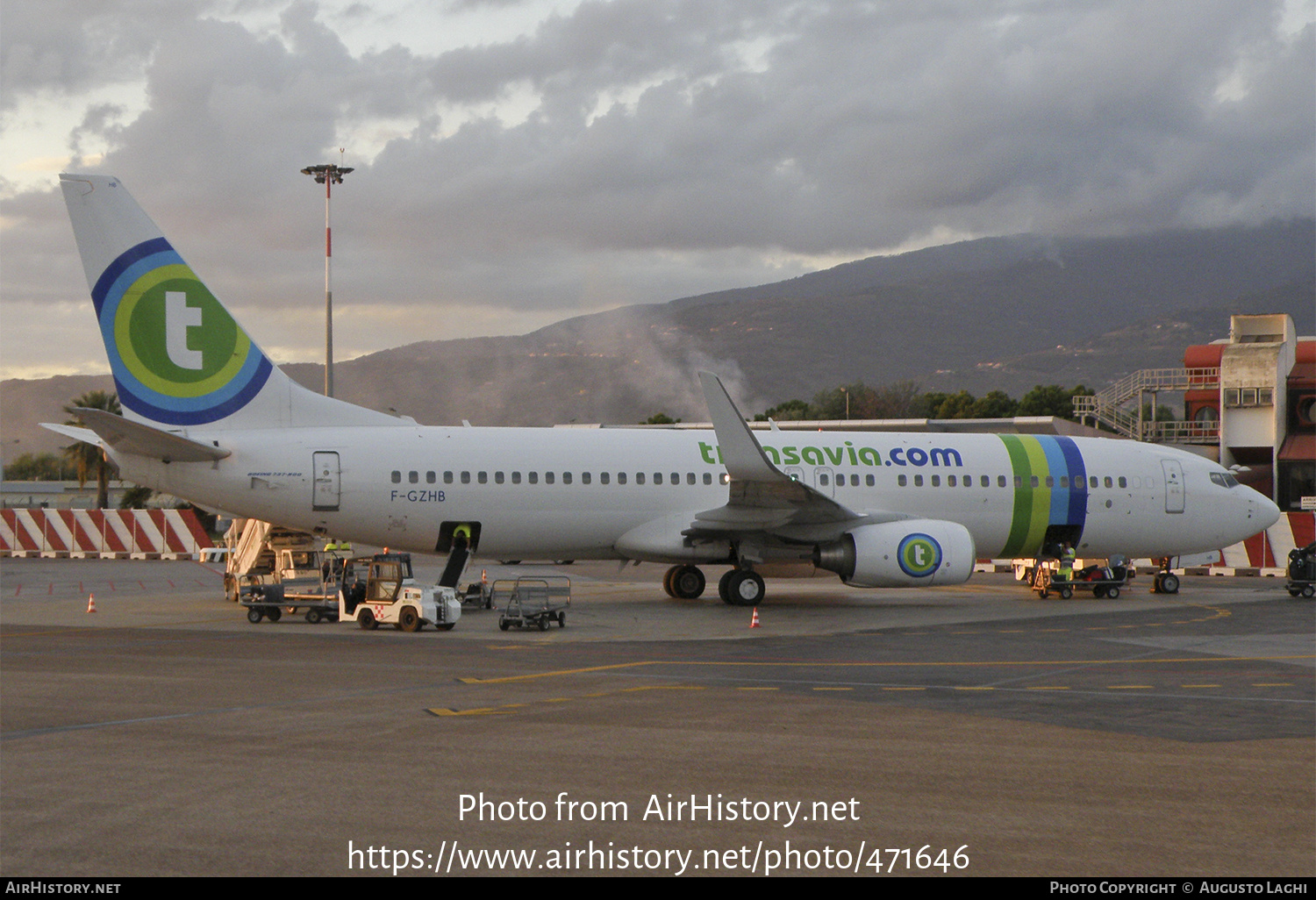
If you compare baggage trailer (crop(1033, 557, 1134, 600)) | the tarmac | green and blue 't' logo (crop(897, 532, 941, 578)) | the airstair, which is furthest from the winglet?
the airstair

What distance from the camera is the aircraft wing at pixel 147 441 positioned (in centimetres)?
2028

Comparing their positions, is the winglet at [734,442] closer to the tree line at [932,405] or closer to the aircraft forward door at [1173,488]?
the aircraft forward door at [1173,488]

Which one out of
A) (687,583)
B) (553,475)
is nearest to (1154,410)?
(687,583)

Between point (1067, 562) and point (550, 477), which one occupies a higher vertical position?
point (550, 477)

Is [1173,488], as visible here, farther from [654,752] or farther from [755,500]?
[654,752]

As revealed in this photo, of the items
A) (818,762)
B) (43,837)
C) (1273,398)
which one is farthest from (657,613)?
(1273,398)

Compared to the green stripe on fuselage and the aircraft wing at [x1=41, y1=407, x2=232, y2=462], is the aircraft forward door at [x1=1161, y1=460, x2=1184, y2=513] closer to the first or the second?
the green stripe on fuselage

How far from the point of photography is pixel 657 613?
23.3 meters

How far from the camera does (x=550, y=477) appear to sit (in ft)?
79.8

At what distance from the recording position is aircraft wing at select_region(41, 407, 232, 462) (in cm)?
2028

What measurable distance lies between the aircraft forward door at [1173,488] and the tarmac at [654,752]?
8170 mm

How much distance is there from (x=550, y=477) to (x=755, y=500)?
4.25 metres

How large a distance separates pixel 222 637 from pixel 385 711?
798cm

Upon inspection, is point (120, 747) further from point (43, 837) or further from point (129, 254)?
point (129, 254)
